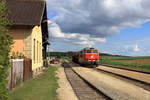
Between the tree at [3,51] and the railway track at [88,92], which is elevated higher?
the tree at [3,51]

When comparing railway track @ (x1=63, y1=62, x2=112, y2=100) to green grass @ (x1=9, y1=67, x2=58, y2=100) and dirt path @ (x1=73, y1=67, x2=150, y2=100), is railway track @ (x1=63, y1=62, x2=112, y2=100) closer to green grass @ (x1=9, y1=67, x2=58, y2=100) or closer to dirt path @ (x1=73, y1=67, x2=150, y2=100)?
dirt path @ (x1=73, y1=67, x2=150, y2=100)

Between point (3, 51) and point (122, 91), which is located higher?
point (3, 51)

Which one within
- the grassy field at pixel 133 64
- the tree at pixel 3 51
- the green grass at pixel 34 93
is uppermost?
the tree at pixel 3 51

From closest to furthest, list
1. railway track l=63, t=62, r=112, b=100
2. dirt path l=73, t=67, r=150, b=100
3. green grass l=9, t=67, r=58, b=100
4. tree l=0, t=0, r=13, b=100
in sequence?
1. tree l=0, t=0, r=13, b=100
2. green grass l=9, t=67, r=58, b=100
3. railway track l=63, t=62, r=112, b=100
4. dirt path l=73, t=67, r=150, b=100

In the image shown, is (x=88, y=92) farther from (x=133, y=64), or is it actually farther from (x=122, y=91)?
(x=133, y=64)

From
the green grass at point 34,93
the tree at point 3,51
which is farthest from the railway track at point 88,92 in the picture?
the tree at point 3,51

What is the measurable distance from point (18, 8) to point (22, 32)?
2.69m

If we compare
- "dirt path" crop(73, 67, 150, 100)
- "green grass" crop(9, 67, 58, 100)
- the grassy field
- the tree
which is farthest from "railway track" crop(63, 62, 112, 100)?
the grassy field

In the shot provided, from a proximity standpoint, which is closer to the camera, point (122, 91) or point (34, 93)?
point (34, 93)

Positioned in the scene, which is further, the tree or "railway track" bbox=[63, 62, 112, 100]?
"railway track" bbox=[63, 62, 112, 100]

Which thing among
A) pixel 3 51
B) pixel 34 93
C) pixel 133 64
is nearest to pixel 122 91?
pixel 34 93

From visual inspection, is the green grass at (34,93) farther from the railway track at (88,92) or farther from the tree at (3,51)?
the tree at (3,51)

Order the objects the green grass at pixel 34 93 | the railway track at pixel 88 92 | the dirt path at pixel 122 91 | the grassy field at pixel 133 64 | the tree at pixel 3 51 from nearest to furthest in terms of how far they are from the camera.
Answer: the tree at pixel 3 51 < the green grass at pixel 34 93 < the railway track at pixel 88 92 < the dirt path at pixel 122 91 < the grassy field at pixel 133 64

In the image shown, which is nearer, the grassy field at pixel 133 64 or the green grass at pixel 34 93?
the green grass at pixel 34 93
